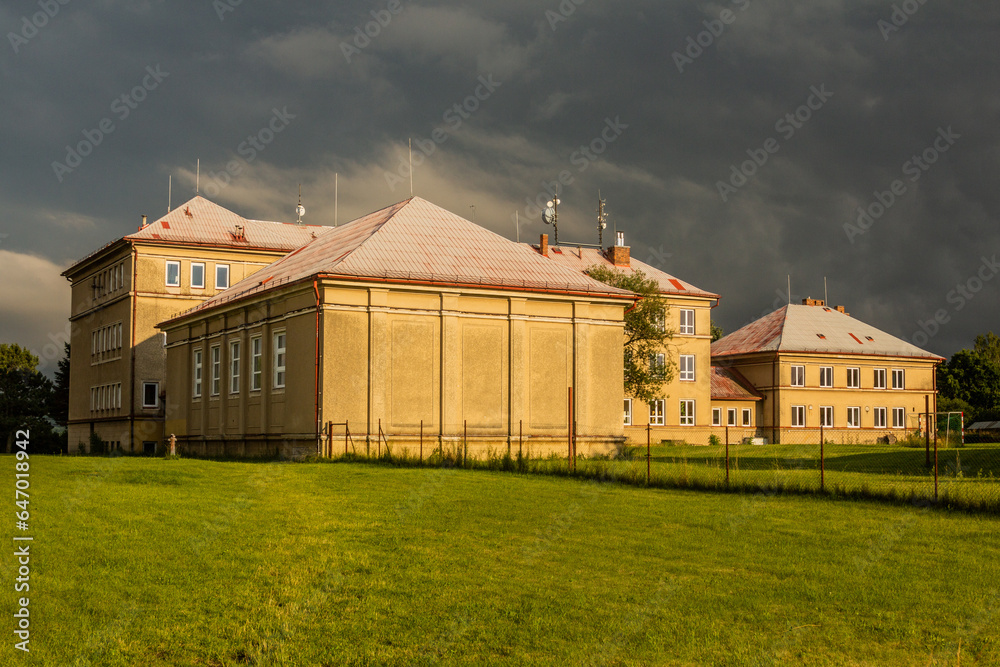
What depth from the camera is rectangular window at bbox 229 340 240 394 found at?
41500 mm

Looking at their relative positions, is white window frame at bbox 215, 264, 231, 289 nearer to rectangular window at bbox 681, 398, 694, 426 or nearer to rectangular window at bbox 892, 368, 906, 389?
rectangular window at bbox 681, 398, 694, 426

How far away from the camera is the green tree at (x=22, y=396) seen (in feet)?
278

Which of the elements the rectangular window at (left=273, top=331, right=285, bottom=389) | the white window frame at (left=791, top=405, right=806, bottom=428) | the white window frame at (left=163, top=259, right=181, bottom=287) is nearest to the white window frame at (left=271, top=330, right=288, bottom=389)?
the rectangular window at (left=273, top=331, right=285, bottom=389)

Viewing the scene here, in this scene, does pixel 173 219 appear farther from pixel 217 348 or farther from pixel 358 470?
pixel 358 470

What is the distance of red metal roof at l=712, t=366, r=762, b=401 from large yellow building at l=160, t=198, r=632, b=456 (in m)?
36.7

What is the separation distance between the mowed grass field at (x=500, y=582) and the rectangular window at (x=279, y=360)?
18.3 m

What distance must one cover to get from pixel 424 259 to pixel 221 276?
28.9m

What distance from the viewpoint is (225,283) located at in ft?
208

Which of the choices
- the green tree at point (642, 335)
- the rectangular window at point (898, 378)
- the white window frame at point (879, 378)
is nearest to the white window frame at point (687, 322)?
the green tree at point (642, 335)

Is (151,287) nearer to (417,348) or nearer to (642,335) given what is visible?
(642,335)

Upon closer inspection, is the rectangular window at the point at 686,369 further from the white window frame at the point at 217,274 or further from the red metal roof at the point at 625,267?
the white window frame at the point at 217,274

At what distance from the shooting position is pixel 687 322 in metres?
73.9

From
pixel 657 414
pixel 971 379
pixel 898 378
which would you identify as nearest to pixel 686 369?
A: pixel 657 414

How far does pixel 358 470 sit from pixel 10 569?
50.8ft
